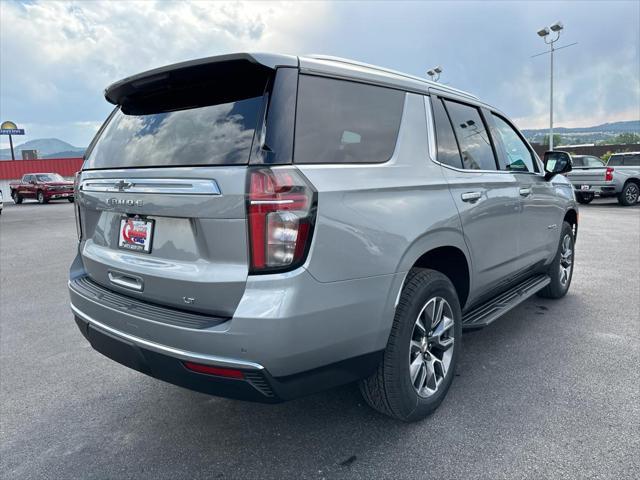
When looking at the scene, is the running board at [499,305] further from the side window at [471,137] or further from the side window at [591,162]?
the side window at [591,162]

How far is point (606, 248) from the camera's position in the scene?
8.03 metres

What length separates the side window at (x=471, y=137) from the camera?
3.18 m

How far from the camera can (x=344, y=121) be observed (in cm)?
231

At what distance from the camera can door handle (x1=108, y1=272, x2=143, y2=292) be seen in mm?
2344

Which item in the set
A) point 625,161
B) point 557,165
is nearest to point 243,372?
point 557,165

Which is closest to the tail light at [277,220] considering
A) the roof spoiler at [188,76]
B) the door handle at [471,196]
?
the roof spoiler at [188,76]

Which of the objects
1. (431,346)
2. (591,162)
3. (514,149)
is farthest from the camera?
(591,162)

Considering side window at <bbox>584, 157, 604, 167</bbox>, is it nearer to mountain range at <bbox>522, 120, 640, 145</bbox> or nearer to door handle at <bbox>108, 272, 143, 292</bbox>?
mountain range at <bbox>522, 120, 640, 145</bbox>

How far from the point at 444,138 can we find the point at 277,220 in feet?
4.85

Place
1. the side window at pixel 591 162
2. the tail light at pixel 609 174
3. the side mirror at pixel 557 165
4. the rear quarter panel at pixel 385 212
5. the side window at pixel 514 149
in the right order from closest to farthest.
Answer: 1. the rear quarter panel at pixel 385 212
2. the side window at pixel 514 149
3. the side mirror at pixel 557 165
4. the tail light at pixel 609 174
5. the side window at pixel 591 162

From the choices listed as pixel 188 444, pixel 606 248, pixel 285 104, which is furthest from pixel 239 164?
pixel 606 248

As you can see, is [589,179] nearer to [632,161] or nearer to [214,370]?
[632,161]

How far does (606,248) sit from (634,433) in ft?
21.0

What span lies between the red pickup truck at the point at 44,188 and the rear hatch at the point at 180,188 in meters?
26.2
